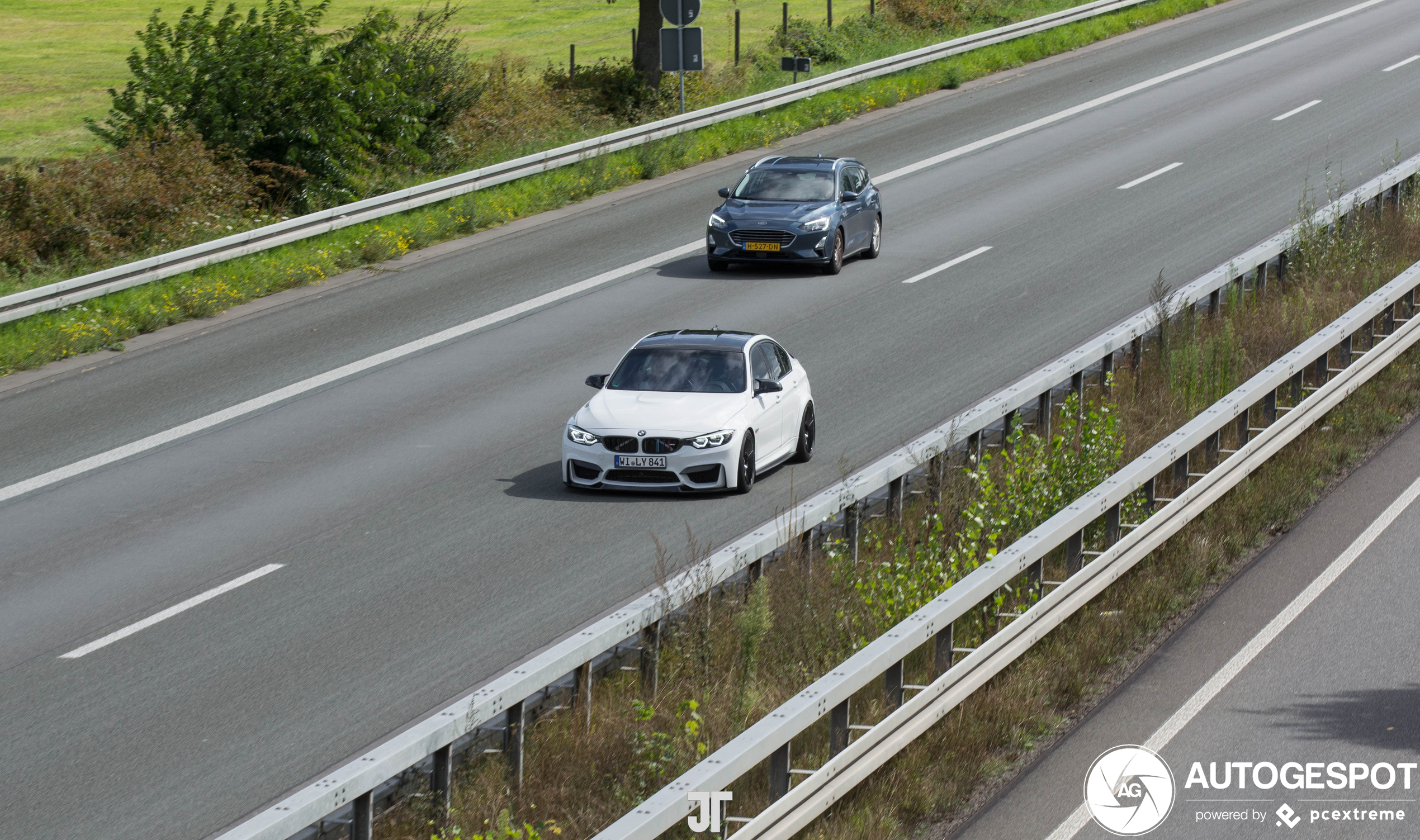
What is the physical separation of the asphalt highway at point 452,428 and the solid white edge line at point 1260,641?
3.79 metres

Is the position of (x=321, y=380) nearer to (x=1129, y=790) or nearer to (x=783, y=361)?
(x=783, y=361)

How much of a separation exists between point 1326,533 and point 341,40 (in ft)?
78.9

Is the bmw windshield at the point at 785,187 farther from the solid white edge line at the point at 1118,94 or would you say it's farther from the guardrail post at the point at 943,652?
the guardrail post at the point at 943,652

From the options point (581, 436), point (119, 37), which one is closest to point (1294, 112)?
point (581, 436)

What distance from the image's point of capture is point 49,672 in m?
10.8

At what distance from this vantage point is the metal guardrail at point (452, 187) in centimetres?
2119

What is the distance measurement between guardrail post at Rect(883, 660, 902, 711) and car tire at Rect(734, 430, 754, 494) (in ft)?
22.9

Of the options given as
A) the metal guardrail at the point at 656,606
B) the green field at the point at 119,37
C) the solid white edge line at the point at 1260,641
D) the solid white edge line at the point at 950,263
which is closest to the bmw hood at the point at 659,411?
the metal guardrail at the point at 656,606

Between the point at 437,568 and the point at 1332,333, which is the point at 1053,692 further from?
the point at 1332,333

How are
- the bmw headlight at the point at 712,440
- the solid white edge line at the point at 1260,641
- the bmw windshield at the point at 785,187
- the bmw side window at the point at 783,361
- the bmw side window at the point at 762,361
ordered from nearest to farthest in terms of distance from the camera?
the solid white edge line at the point at 1260,641 < the bmw headlight at the point at 712,440 < the bmw side window at the point at 762,361 < the bmw side window at the point at 783,361 < the bmw windshield at the point at 785,187

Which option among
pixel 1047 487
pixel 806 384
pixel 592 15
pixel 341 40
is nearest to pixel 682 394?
pixel 806 384

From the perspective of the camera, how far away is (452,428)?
17.3 m

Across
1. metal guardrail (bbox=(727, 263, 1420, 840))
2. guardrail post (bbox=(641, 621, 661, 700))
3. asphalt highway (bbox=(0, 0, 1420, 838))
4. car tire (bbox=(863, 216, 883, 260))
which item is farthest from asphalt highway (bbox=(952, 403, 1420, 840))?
car tire (bbox=(863, 216, 883, 260))

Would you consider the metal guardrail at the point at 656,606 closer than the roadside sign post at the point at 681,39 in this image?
Yes
